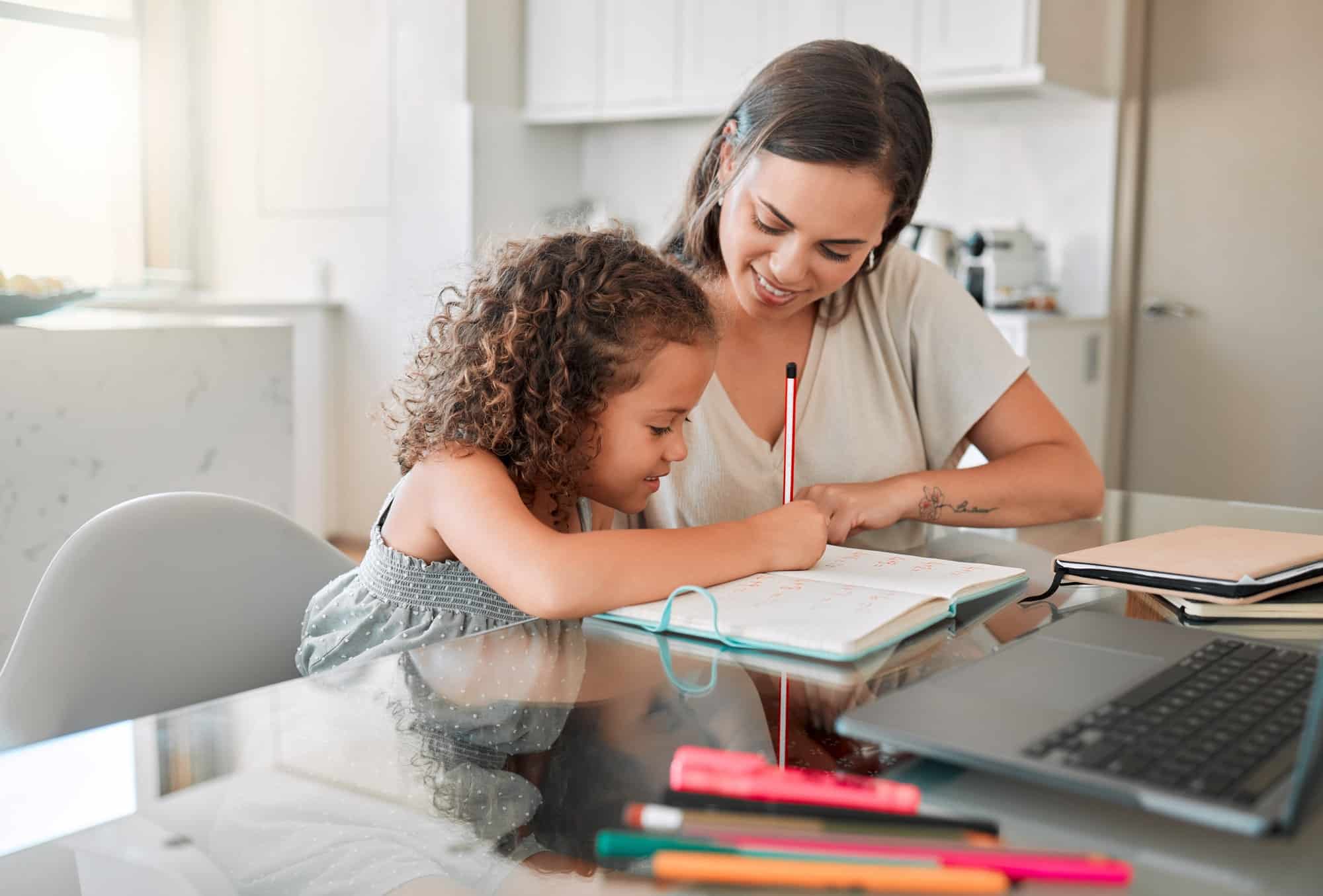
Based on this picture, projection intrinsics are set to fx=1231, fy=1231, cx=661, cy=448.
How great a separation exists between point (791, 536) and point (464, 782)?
0.47m

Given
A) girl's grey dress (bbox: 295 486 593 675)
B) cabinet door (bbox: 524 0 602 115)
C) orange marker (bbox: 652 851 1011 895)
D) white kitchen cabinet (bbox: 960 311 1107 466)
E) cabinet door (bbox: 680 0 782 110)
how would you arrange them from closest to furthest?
orange marker (bbox: 652 851 1011 895), girl's grey dress (bbox: 295 486 593 675), white kitchen cabinet (bbox: 960 311 1107 466), cabinet door (bbox: 680 0 782 110), cabinet door (bbox: 524 0 602 115)

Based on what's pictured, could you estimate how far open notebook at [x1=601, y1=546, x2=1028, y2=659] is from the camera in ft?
2.64

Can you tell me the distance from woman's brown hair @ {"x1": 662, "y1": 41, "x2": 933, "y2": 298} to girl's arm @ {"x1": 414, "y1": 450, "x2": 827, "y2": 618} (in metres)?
0.43

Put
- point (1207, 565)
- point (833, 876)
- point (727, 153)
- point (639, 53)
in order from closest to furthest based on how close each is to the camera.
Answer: point (833, 876) < point (1207, 565) < point (727, 153) < point (639, 53)

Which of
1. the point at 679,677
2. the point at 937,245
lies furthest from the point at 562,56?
the point at 679,677

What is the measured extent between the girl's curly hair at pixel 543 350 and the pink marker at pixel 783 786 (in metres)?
0.57

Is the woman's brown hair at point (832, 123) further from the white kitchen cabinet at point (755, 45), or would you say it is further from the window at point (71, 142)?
the window at point (71, 142)

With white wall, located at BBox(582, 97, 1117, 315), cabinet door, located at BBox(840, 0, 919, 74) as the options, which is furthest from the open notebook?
cabinet door, located at BBox(840, 0, 919, 74)

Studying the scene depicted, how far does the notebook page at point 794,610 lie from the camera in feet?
2.63

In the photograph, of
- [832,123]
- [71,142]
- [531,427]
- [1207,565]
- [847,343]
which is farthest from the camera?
[71,142]

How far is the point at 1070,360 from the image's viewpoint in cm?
345

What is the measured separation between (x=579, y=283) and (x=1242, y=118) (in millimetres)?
3021

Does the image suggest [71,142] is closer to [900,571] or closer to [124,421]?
[124,421]

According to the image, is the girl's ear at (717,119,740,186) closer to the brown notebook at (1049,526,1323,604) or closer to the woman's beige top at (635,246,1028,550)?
the woman's beige top at (635,246,1028,550)
